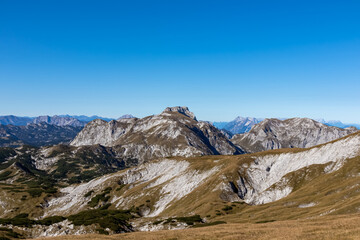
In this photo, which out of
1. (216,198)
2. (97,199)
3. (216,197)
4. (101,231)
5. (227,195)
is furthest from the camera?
(97,199)

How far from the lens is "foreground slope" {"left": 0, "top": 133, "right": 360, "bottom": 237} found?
8631 cm

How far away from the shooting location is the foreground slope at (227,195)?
283ft

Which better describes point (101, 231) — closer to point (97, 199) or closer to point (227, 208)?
point (227, 208)

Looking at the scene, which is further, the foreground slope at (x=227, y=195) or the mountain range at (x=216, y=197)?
the mountain range at (x=216, y=197)

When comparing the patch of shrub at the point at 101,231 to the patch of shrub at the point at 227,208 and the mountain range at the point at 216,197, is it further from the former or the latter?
the patch of shrub at the point at 227,208

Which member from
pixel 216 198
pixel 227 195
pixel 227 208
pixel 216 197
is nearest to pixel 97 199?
pixel 216 197

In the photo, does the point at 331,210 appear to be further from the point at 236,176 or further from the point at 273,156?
the point at 273,156

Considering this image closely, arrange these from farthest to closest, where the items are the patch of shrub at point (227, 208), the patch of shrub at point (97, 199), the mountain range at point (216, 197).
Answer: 1. the patch of shrub at point (97, 199)
2. the patch of shrub at point (227, 208)
3. the mountain range at point (216, 197)

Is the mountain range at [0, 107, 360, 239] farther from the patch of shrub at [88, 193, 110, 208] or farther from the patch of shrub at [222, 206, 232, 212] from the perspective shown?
the patch of shrub at [88, 193, 110, 208]

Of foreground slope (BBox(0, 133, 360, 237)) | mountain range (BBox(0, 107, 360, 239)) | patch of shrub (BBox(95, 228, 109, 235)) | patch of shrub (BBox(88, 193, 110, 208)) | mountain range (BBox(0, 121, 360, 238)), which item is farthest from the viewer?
patch of shrub (BBox(88, 193, 110, 208))

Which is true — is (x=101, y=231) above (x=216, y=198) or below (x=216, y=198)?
above

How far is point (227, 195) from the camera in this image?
5005 inches

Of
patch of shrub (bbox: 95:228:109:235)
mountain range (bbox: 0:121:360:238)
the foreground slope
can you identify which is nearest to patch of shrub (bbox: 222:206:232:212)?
the foreground slope

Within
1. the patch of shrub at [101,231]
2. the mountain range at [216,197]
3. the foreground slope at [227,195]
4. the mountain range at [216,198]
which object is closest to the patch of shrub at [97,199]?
the mountain range at [216,197]
